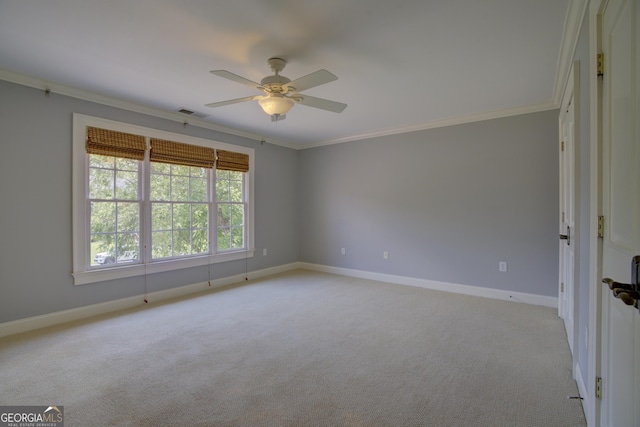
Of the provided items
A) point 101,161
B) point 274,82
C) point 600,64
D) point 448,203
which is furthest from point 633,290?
point 101,161

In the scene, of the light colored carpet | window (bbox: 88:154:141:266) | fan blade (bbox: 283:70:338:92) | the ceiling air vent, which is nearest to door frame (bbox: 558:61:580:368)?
the light colored carpet

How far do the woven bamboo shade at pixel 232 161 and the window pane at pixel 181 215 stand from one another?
0.81 meters

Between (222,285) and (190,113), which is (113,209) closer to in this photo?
(190,113)

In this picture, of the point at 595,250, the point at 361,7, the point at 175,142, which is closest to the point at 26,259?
the point at 175,142

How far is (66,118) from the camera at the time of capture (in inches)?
130

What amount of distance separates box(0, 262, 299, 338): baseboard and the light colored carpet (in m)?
0.15

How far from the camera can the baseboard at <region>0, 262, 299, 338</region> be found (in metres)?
3.01

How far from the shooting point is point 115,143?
3.63 meters

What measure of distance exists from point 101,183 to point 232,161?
1830 mm

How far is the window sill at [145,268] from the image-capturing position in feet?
11.3

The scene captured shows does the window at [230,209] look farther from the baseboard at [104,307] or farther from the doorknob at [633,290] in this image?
the doorknob at [633,290]

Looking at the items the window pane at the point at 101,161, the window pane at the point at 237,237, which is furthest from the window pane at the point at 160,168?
the window pane at the point at 237,237

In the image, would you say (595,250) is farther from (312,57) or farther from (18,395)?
(18,395)

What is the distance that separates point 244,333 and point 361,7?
9.49ft
